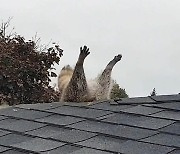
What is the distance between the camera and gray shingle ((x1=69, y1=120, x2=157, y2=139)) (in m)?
2.55

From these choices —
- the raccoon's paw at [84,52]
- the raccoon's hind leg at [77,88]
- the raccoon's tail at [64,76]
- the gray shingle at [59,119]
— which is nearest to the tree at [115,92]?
the raccoon's hind leg at [77,88]

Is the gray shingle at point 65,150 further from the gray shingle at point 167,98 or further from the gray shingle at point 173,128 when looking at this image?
the gray shingle at point 167,98

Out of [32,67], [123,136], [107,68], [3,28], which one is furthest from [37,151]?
[3,28]

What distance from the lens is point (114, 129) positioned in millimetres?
2666

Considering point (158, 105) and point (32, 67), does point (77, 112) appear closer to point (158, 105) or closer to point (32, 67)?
point (158, 105)

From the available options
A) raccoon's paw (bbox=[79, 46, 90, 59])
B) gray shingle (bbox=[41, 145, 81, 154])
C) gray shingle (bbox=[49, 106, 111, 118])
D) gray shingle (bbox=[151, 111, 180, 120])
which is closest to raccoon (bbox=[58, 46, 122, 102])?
raccoon's paw (bbox=[79, 46, 90, 59])

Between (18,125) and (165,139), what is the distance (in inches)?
39.5

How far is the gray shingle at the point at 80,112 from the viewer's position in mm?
2949

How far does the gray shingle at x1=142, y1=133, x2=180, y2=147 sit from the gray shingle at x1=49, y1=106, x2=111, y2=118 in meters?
0.54

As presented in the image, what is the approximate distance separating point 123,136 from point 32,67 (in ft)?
17.3

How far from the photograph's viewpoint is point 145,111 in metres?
2.89

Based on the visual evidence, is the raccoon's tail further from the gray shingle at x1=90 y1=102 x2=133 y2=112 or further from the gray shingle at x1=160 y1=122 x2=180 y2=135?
the gray shingle at x1=160 y1=122 x2=180 y2=135

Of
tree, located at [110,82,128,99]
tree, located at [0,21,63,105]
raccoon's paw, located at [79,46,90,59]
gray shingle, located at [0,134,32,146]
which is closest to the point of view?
gray shingle, located at [0,134,32,146]

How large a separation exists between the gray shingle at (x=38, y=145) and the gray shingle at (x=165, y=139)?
1.66 feet
